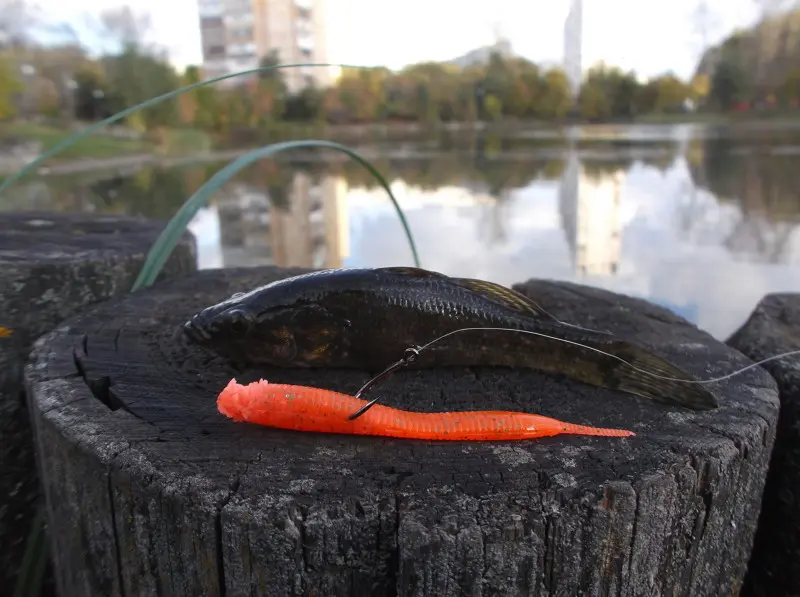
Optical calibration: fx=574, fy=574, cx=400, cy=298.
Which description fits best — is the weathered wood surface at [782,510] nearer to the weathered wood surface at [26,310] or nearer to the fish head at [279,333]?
the fish head at [279,333]

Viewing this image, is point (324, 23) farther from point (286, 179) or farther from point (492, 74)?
point (286, 179)

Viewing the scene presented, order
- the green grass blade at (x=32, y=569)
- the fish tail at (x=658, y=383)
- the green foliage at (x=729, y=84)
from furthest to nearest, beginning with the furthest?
the green foliage at (x=729, y=84), the green grass blade at (x=32, y=569), the fish tail at (x=658, y=383)

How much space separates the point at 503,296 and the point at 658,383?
0.42 m

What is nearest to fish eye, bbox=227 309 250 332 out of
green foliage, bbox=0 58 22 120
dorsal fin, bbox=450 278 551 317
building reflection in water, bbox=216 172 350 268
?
dorsal fin, bbox=450 278 551 317

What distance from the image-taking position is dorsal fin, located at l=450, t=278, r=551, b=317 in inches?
57.6

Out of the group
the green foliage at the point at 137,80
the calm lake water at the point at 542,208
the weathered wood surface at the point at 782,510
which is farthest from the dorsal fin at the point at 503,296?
the green foliage at the point at 137,80

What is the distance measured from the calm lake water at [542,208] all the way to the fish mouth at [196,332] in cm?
363

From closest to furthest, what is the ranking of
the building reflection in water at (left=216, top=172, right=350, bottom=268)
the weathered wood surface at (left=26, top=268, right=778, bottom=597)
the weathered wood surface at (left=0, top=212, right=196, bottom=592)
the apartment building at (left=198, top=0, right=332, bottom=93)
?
1. the weathered wood surface at (left=26, top=268, right=778, bottom=597)
2. the weathered wood surface at (left=0, top=212, right=196, bottom=592)
3. the building reflection in water at (left=216, top=172, right=350, bottom=268)
4. the apartment building at (left=198, top=0, right=332, bottom=93)

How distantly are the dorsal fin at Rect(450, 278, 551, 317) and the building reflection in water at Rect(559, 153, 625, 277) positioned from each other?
5.86 metres

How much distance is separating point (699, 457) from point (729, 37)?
36.7 feet

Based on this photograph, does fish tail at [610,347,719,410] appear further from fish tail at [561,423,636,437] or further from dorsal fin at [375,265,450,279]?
dorsal fin at [375,265,450,279]

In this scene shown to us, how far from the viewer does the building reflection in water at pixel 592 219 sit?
748cm

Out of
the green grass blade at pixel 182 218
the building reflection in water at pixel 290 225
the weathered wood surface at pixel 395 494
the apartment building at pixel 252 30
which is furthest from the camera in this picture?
the apartment building at pixel 252 30

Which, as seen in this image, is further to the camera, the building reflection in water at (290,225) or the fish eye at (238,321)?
the building reflection in water at (290,225)
